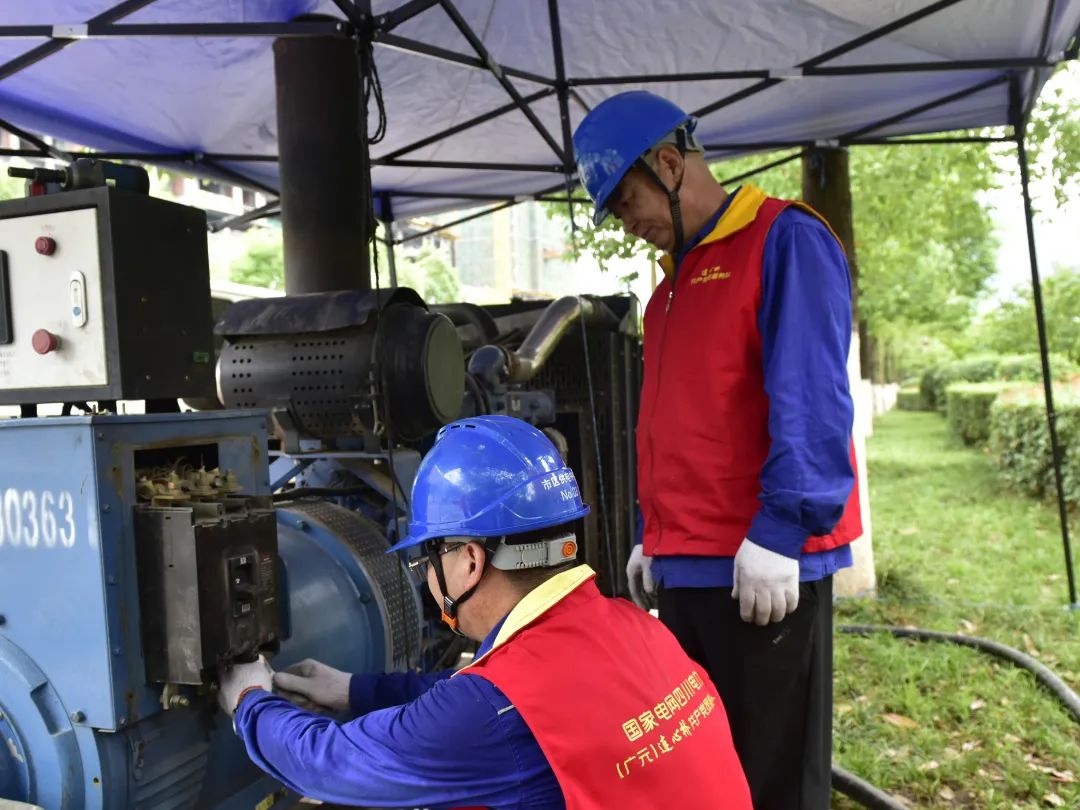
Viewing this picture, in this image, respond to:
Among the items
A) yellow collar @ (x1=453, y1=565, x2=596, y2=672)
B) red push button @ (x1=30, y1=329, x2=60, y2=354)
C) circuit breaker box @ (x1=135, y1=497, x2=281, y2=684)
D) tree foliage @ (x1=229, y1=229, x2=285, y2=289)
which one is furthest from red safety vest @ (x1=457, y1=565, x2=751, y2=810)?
tree foliage @ (x1=229, y1=229, x2=285, y2=289)

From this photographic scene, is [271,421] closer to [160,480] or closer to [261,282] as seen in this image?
[160,480]

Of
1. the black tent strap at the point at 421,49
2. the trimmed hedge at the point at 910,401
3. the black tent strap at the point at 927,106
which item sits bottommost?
the trimmed hedge at the point at 910,401

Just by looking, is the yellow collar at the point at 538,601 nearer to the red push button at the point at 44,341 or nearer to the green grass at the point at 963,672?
the red push button at the point at 44,341

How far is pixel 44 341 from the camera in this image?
1.73m

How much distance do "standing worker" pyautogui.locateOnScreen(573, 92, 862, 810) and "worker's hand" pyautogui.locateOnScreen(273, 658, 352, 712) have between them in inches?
32.3

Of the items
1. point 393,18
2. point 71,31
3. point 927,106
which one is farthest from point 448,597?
point 927,106

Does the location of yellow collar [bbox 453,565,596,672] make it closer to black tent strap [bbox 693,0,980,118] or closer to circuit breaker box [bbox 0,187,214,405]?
circuit breaker box [bbox 0,187,214,405]

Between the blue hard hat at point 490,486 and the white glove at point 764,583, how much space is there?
51 cm

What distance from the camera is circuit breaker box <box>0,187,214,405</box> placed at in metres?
1.70

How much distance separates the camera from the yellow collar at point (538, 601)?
4.62 ft

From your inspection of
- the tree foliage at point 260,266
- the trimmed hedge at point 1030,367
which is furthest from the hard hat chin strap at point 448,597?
the tree foliage at point 260,266

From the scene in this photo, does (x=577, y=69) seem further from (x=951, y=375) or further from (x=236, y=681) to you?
(x=951, y=375)

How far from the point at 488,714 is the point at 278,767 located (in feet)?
1.46

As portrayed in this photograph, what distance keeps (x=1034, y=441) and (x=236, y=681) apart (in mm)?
9127
